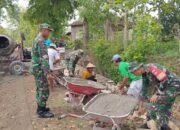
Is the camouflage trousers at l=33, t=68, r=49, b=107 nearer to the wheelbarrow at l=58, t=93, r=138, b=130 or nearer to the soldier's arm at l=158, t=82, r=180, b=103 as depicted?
the wheelbarrow at l=58, t=93, r=138, b=130

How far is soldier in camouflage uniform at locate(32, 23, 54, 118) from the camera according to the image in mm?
7512

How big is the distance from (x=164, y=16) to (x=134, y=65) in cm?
1440

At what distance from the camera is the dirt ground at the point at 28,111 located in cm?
744

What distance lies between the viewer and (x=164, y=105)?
637 centimetres

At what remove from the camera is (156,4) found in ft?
44.7

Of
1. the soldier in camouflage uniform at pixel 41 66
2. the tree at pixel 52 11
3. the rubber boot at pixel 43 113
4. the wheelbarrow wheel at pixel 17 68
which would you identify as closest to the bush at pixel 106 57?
the wheelbarrow wheel at pixel 17 68

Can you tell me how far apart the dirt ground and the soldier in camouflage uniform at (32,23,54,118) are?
301 millimetres

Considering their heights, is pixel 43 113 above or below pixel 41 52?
below

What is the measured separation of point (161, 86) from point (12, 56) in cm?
1229

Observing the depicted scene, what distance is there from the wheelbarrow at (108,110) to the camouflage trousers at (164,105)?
393mm

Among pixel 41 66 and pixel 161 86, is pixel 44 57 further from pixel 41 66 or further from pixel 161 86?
pixel 161 86

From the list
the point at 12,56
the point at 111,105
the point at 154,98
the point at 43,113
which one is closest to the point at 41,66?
the point at 43,113

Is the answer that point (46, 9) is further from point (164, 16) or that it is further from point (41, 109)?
point (41, 109)

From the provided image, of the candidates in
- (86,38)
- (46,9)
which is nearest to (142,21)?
(86,38)
